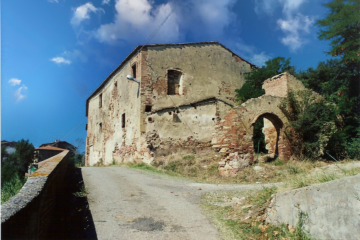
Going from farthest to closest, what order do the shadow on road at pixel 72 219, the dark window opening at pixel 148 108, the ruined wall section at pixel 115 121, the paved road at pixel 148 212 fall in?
the ruined wall section at pixel 115 121
the dark window opening at pixel 148 108
the paved road at pixel 148 212
the shadow on road at pixel 72 219

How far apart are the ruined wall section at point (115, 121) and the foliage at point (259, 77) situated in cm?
717

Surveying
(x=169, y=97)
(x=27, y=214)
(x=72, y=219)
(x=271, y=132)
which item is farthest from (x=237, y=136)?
(x=27, y=214)

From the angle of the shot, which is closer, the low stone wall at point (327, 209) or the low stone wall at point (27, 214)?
the low stone wall at point (27, 214)

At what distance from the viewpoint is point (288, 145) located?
1231 cm

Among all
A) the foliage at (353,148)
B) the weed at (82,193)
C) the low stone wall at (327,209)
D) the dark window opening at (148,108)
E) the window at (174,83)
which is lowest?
the weed at (82,193)

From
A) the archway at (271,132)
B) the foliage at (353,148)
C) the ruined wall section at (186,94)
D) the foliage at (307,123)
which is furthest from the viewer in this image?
the ruined wall section at (186,94)

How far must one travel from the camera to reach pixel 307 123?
11961 mm

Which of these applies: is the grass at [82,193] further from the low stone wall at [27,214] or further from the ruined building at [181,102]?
the ruined building at [181,102]

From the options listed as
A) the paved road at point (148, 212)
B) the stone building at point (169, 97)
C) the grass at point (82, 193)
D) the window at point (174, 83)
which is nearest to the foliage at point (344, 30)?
the stone building at point (169, 97)

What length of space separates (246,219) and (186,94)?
43.1 ft

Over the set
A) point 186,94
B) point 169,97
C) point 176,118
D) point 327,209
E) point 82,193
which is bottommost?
point 82,193

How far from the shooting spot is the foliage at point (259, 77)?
57.5 feet

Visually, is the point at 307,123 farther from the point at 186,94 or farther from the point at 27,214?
the point at 27,214

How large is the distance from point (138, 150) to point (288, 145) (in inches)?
345
